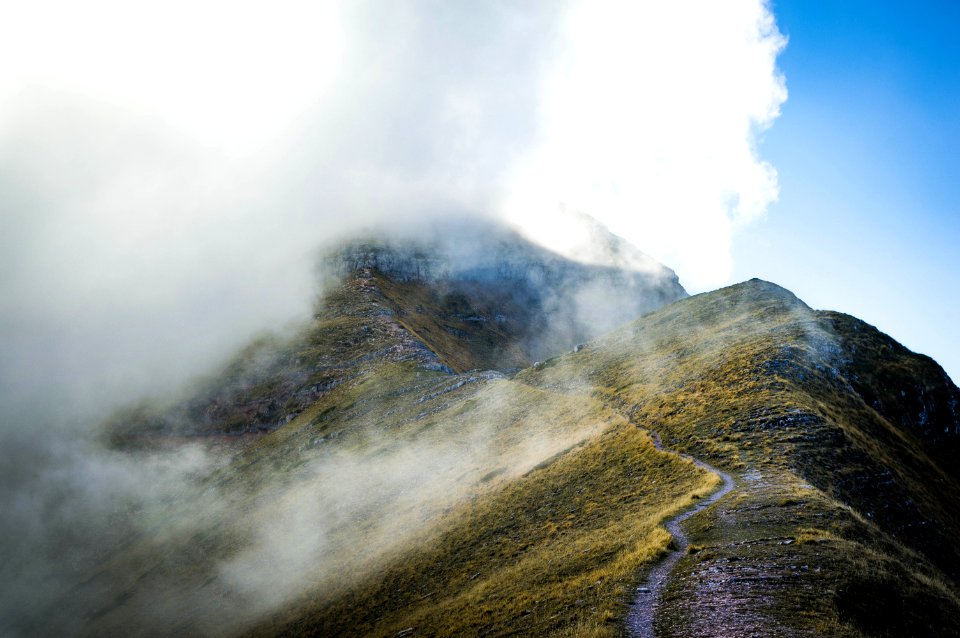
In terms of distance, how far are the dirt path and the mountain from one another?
11cm

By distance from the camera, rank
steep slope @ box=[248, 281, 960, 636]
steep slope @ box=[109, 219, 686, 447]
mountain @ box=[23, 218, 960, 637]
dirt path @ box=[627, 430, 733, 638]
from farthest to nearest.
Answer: steep slope @ box=[109, 219, 686, 447] < mountain @ box=[23, 218, 960, 637] < steep slope @ box=[248, 281, 960, 636] < dirt path @ box=[627, 430, 733, 638]

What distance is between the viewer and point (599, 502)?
114 feet

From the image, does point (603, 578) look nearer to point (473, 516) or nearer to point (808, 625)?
point (808, 625)

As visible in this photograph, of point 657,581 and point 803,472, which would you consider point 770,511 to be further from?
point 657,581

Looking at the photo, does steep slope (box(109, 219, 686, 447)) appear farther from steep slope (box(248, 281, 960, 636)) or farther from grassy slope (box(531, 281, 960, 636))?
steep slope (box(248, 281, 960, 636))

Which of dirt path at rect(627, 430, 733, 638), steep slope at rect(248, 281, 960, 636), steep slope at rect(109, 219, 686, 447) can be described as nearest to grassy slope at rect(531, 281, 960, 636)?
steep slope at rect(248, 281, 960, 636)

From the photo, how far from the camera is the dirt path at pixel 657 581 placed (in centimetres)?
1777

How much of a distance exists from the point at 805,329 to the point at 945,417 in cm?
1882

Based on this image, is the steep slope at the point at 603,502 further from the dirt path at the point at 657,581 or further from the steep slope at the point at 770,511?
the dirt path at the point at 657,581

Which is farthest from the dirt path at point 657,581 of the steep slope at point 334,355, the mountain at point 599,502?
the steep slope at point 334,355

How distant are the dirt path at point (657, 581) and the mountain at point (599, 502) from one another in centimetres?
11

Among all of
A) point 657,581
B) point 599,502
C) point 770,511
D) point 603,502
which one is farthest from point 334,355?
point 657,581

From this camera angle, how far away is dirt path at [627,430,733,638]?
699 inches

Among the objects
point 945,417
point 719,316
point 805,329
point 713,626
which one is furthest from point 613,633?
point 719,316
